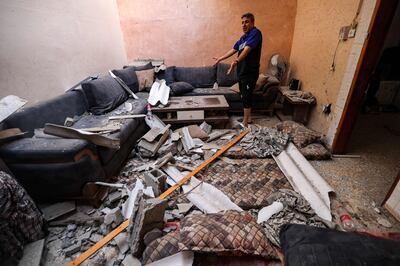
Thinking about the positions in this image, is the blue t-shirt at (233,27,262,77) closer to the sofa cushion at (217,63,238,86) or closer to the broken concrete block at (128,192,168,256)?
the sofa cushion at (217,63,238,86)

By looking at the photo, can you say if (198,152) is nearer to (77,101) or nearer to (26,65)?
(77,101)

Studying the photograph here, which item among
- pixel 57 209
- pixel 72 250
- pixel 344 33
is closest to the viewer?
pixel 72 250

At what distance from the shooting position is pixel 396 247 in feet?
2.36

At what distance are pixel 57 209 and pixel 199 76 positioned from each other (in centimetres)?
307

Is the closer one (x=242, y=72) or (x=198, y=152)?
(x=198, y=152)

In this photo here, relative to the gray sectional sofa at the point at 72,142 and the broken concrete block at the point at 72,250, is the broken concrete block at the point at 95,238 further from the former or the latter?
the gray sectional sofa at the point at 72,142

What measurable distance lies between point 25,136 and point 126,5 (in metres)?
3.27

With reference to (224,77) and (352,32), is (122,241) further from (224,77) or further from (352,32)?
(224,77)

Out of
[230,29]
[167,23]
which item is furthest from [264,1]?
[167,23]

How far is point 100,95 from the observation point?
8.19 ft

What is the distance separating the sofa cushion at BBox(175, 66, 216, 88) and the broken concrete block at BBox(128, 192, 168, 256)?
289 centimetres

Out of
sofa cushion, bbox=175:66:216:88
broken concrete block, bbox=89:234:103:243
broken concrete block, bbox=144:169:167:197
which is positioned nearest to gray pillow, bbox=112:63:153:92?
sofa cushion, bbox=175:66:216:88

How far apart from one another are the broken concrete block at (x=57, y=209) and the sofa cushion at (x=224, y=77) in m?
3.09

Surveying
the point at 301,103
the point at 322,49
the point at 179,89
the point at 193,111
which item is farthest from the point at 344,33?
the point at 179,89
